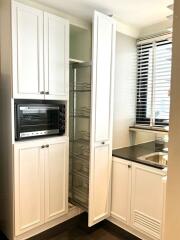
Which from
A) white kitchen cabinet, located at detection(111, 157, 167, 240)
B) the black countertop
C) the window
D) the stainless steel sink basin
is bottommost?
white kitchen cabinet, located at detection(111, 157, 167, 240)

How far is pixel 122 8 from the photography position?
7.35 ft

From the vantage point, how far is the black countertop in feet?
7.36

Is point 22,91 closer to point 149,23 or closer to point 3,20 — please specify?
point 3,20

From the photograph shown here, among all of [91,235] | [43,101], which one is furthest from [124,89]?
[91,235]

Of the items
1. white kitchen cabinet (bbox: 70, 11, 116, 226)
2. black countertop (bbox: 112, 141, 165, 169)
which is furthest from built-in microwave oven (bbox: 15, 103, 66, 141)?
black countertop (bbox: 112, 141, 165, 169)

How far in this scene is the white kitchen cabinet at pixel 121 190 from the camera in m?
2.32

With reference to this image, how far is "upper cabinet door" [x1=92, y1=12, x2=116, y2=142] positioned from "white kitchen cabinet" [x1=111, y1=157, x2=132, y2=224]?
36cm

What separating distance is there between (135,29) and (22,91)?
178 cm

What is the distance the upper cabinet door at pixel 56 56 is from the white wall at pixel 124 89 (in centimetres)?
71

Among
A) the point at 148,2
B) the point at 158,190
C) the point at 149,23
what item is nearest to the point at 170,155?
the point at 158,190

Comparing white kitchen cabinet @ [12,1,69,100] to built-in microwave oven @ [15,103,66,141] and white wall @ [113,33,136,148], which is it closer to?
built-in microwave oven @ [15,103,66,141]

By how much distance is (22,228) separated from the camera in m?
2.06

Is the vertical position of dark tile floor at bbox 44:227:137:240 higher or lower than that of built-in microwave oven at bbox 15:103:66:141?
lower

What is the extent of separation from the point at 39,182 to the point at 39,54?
4.21ft
